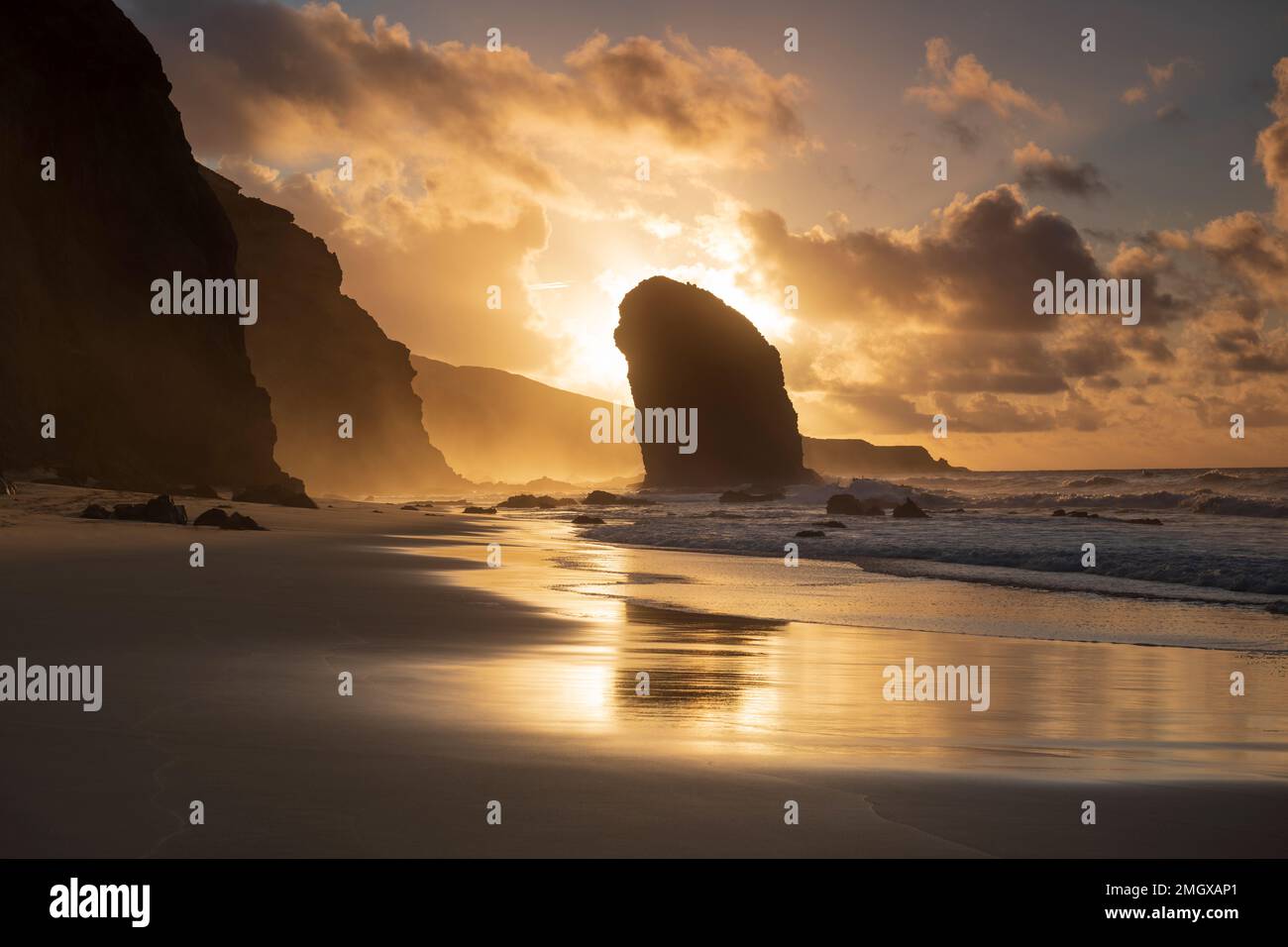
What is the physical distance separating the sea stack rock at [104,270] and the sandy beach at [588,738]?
112 ft

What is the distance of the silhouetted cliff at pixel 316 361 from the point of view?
117 meters

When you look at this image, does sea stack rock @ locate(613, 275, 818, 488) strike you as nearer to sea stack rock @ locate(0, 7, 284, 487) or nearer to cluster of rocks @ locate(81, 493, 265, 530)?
sea stack rock @ locate(0, 7, 284, 487)

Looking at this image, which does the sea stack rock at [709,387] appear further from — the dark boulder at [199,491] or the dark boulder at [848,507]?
the dark boulder at [199,491]

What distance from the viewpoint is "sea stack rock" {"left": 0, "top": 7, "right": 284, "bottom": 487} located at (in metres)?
45.2

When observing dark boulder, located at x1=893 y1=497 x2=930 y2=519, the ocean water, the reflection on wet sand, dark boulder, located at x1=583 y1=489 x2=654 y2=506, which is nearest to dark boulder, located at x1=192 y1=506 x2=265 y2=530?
the ocean water

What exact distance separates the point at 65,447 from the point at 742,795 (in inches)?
1848

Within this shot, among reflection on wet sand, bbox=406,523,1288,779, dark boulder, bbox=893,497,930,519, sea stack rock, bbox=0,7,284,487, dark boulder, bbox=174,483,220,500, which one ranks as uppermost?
sea stack rock, bbox=0,7,284,487

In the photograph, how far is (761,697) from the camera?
8953mm

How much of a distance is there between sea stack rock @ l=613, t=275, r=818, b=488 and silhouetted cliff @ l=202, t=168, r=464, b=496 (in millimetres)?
32408

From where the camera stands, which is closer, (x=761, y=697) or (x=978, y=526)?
(x=761, y=697)

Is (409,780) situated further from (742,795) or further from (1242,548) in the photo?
(1242,548)

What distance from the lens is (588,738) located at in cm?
686

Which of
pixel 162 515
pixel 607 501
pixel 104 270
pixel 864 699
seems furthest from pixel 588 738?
pixel 607 501
